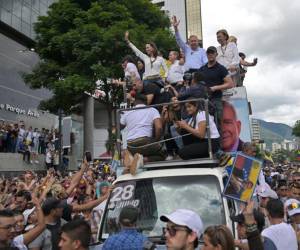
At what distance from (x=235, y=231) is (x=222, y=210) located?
0.27 metres

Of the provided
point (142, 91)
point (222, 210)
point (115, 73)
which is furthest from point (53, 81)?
point (222, 210)

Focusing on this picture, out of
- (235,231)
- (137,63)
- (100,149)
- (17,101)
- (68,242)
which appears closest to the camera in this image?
(68,242)

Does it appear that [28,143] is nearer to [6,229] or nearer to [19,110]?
[19,110]

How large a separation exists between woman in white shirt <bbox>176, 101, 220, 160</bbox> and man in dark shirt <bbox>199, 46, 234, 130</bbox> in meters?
0.78

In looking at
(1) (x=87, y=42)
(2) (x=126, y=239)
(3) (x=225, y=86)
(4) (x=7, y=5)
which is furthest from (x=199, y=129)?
(4) (x=7, y=5)

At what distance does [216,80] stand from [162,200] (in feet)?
8.28

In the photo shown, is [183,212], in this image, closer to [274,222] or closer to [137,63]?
[274,222]

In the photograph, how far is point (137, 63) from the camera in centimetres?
893

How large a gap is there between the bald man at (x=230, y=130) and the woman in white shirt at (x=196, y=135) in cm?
78

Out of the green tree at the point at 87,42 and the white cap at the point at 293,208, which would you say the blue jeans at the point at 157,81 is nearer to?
the white cap at the point at 293,208

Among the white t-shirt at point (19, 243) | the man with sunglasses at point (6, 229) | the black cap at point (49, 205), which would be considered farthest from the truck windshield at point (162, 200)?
the man with sunglasses at point (6, 229)

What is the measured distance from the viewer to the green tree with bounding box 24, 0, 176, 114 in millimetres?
18359

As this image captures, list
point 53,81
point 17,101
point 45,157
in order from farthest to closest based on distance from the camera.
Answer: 1. point 17,101
2. point 45,157
3. point 53,81

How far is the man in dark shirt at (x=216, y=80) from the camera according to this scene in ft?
22.1
